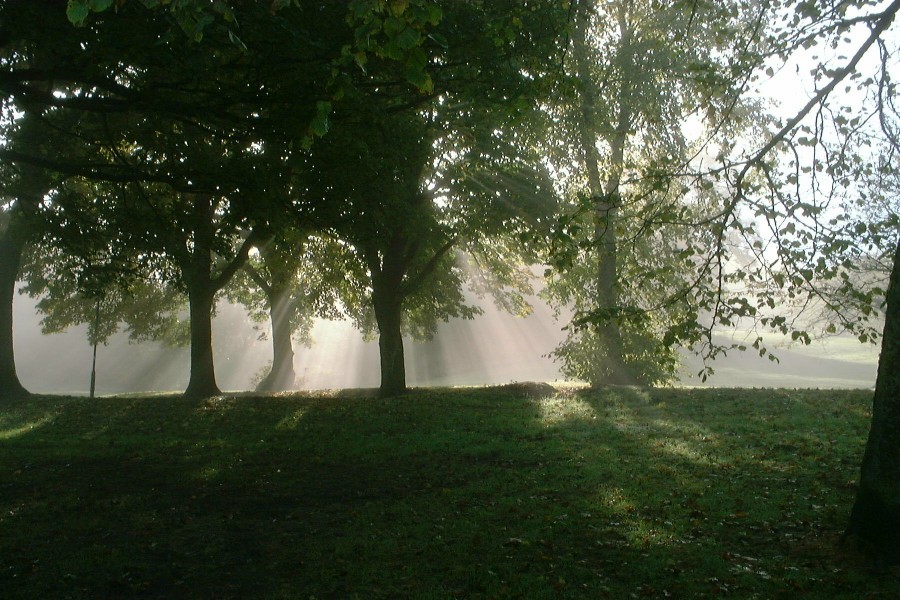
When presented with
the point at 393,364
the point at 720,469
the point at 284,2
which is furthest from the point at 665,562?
the point at 393,364

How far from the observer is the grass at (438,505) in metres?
6.79

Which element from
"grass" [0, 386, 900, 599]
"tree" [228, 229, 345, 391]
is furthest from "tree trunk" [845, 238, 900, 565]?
"tree" [228, 229, 345, 391]

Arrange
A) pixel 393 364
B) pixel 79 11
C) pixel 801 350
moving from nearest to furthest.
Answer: pixel 79 11, pixel 393 364, pixel 801 350

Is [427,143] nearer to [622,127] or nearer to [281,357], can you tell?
[622,127]

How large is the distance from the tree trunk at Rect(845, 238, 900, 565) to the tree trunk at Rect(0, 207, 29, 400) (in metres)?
23.2

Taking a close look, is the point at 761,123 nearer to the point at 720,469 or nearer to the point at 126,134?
the point at 720,469

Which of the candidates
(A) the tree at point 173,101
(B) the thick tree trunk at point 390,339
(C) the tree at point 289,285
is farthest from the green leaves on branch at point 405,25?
(B) the thick tree trunk at point 390,339

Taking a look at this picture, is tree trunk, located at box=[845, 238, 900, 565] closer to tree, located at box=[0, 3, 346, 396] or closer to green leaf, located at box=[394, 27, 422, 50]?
green leaf, located at box=[394, 27, 422, 50]

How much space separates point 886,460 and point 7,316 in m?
24.9

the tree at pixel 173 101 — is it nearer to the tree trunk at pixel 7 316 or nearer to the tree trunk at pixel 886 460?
the tree trunk at pixel 886 460

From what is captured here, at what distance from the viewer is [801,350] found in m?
88.3

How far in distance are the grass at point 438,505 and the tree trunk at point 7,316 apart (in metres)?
7.37

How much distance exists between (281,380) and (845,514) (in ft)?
103

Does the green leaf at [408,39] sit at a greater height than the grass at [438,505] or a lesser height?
greater
